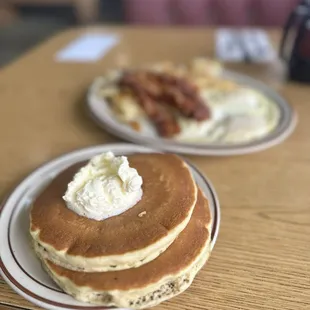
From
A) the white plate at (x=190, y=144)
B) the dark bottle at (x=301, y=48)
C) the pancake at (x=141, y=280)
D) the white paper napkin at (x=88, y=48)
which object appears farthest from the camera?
the white paper napkin at (x=88, y=48)

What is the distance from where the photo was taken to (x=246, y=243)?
0.69 m

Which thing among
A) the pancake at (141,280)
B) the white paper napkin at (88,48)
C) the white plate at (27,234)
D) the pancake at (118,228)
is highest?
the pancake at (118,228)

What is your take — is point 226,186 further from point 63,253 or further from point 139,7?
point 139,7

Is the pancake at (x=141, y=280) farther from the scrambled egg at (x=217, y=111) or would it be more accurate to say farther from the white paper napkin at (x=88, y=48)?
the white paper napkin at (x=88, y=48)

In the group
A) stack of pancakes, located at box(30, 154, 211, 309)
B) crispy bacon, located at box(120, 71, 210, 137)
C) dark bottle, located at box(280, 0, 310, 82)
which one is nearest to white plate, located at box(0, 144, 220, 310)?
stack of pancakes, located at box(30, 154, 211, 309)

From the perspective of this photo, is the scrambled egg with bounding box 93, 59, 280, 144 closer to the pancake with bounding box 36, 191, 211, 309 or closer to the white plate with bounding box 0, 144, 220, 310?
the white plate with bounding box 0, 144, 220, 310

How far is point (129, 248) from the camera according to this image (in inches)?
21.2

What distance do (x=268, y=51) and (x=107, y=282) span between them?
113cm

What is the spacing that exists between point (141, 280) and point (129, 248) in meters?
0.04

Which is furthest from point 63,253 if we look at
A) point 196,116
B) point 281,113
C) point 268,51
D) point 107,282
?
point 268,51

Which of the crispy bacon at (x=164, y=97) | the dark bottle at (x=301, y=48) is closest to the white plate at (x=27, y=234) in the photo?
the crispy bacon at (x=164, y=97)

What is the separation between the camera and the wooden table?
597 mm

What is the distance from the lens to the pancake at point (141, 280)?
0.53 meters

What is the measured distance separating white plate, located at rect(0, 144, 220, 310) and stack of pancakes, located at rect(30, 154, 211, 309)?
0.02 meters
